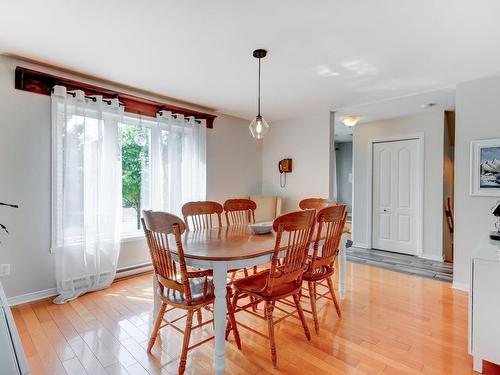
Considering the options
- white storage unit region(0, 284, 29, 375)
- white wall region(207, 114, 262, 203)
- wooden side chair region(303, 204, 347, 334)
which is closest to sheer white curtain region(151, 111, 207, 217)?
white wall region(207, 114, 262, 203)

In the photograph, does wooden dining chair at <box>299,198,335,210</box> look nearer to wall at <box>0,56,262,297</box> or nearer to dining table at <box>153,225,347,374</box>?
dining table at <box>153,225,347,374</box>

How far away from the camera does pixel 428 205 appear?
15.1 feet

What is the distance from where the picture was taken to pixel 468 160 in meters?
3.17

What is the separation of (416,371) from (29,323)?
3.07m

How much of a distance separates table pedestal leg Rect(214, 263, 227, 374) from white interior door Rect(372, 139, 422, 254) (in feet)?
13.9

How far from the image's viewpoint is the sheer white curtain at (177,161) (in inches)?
148

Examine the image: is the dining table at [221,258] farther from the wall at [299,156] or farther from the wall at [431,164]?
the wall at [431,164]

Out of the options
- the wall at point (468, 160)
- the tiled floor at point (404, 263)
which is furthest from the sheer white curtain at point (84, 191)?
the wall at point (468, 160)

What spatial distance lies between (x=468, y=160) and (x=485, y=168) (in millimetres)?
180

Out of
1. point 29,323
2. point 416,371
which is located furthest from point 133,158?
point 416,371

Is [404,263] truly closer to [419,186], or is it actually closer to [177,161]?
[419,186]

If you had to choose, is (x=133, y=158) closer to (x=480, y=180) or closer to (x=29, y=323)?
(x=29, y=323)

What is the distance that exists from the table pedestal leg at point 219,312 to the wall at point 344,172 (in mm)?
6904

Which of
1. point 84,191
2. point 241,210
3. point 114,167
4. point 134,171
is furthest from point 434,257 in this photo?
point 84,191
